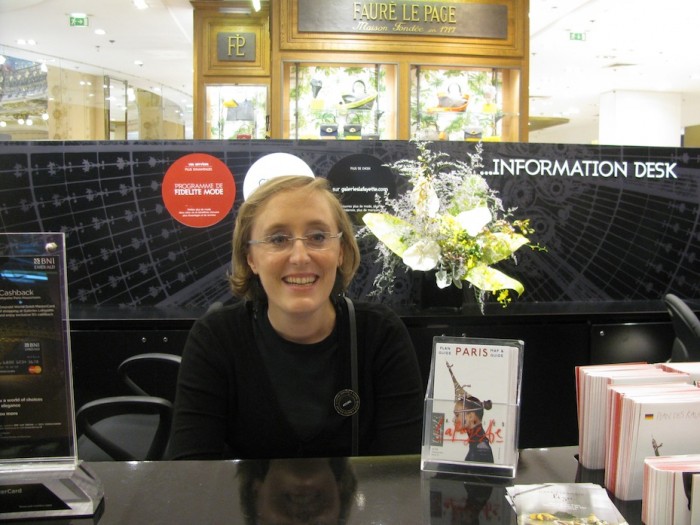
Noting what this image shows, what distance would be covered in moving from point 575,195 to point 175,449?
2368 millimetres

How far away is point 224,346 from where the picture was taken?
1574 millimetres

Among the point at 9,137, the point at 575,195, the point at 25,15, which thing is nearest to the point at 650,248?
the point at 575,195

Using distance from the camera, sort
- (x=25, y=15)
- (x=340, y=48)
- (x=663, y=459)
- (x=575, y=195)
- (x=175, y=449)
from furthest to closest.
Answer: (x=25, y=15) → (x=340, y=48) → (x=575, y=195) → (x=175, y=449) → (x=663, y=459)

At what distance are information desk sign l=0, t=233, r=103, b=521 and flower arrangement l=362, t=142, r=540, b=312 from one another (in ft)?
6.22

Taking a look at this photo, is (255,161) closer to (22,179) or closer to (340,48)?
(22,179)

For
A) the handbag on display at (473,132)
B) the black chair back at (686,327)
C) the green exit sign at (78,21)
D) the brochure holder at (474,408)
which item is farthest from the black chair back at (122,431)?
the green exit sign at (78,21)

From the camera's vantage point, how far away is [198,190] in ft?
9.85

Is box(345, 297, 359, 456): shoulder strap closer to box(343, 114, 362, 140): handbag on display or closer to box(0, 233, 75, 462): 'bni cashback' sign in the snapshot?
box(0, 233, 75, 462): 'bni cashback' sign

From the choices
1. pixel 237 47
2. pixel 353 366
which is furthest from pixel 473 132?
pixel 353 366

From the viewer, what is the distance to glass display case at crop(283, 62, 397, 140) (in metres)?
4.67

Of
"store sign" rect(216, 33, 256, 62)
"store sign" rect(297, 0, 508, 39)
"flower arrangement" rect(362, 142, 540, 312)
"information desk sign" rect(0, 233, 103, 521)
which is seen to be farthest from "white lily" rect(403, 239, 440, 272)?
"store sign" rect(216, 33, 256, 62)

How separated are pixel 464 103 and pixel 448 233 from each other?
7.69 ft

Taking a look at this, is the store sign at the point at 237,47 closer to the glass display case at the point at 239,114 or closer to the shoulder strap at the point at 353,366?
the glass display case at the point at 239,114

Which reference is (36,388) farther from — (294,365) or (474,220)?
(474,220)
